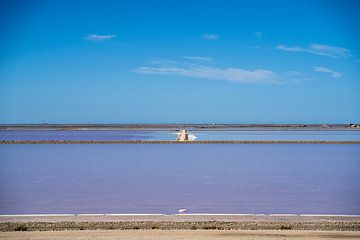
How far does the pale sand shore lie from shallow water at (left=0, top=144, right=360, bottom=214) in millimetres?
2365

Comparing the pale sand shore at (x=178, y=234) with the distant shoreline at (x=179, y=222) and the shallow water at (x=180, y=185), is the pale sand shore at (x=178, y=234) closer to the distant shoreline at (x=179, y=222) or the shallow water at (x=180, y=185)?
the distant shoreline at (x=179, y=222)

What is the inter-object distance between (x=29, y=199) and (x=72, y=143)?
84.3 feet

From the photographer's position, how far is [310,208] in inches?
487

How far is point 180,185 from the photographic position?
52.0ft

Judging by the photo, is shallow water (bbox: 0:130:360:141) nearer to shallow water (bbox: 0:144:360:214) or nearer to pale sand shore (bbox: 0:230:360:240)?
shallow water (bbox: 0:144:360:214)

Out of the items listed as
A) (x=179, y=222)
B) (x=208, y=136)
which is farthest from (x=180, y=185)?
(x=208, y=136)

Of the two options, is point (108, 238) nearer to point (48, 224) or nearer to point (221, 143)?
point (48, 224)

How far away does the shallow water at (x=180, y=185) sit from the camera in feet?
41.3

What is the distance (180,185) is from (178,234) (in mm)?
6399

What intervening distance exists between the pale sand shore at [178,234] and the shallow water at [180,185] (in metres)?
2.36

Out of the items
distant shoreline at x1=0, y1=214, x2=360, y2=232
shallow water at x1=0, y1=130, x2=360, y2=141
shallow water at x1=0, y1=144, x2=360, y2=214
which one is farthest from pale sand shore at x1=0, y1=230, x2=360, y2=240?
shallow water at x1=0, y1=130, x2=360, y2=141

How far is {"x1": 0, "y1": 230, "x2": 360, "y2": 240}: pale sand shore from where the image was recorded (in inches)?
363

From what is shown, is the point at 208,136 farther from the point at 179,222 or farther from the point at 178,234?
the point at 178,234

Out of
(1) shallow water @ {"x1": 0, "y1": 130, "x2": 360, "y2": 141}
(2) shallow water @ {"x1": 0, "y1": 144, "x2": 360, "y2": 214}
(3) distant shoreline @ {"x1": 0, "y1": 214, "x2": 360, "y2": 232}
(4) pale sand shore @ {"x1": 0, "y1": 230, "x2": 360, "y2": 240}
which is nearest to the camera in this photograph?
(4) pale sand shore @ {"x1": 0, "y1": 230, "x2": 360, "y2": 240}
